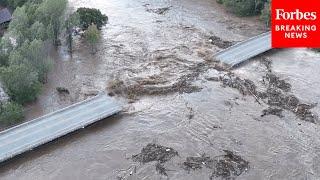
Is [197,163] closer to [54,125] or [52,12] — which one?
[54,125]

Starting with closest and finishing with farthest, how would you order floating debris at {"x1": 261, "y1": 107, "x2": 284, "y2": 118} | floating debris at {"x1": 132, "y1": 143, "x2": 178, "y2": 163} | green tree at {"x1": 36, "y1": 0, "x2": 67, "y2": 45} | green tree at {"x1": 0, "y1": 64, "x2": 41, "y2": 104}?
1. floating debris at {"x1": 132, "y1": 143, "x2": 178, "y2": 163}
2. green tree at {"x1": 0, "y1": 64, "x2": 41, "y2": 104}
3. floating debris at {"x1": 261, "y1": 107, "x2": 284, "y2": 118}
4. green tree at {"x1": 36, "y1": 0, "x2": 67, "y2": 45}

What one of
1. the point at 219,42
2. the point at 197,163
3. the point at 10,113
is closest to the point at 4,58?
the point at 10,113

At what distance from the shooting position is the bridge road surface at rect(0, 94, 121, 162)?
29266mm

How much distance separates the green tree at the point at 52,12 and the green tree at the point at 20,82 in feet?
25.8

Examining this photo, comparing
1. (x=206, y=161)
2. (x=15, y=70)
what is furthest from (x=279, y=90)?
(x=15, y=70)

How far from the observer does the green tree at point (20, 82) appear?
3234cm

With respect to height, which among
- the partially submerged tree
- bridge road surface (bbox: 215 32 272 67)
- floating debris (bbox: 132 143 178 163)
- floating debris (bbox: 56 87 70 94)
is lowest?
floating debris (bbox: 132 143 178 163)

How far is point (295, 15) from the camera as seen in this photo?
1142 inches

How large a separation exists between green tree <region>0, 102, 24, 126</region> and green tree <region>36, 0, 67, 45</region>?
1077 centimetres

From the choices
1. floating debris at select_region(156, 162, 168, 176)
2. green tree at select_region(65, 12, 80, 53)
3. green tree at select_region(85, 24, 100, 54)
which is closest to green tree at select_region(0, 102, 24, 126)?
floating debris at select_region(156, 162, 168, 176)

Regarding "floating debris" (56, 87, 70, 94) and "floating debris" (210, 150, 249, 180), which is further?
"floating debris" (56, 87, 70, 94)

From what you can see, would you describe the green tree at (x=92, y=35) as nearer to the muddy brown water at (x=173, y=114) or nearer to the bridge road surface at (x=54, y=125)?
the muddy brown water at (x=173, y=114)

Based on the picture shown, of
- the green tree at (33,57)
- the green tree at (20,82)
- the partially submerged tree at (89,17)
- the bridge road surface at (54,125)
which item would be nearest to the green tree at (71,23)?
the partially submerged tree at (89,17)

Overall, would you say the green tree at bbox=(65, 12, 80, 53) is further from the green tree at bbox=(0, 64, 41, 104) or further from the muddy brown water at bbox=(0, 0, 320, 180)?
the green tree at bbox=(0, 64, 41, 104)
